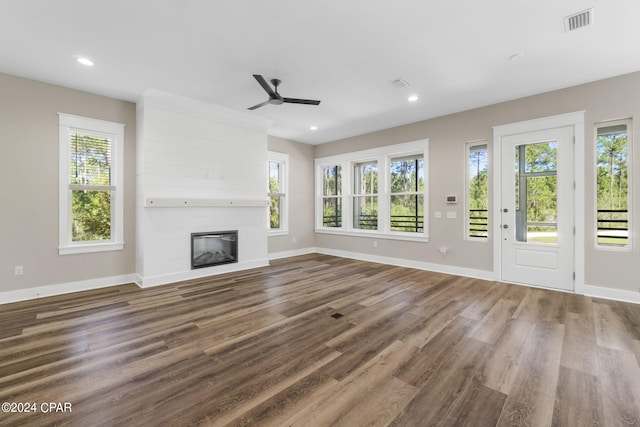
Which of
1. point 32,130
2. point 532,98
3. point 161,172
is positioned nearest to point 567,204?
point 532,98

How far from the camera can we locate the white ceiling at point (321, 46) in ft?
7.97

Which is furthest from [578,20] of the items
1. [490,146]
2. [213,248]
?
[213,248]

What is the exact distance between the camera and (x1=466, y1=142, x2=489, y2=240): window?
4721 mm

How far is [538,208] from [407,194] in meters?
2.19

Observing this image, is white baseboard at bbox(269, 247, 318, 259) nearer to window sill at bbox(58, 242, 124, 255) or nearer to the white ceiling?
window sill at bbox(58, 242, 124, 255)

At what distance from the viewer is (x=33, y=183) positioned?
147 inches

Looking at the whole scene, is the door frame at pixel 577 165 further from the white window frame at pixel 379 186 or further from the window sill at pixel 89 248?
the window sill at pixel 89 248

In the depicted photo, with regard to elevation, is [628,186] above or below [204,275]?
above

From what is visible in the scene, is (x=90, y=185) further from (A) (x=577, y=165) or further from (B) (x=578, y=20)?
(A) (x=577, y=165)

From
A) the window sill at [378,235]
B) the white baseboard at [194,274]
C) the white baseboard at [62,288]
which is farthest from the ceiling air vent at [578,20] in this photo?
the white baseboard at [62,288]

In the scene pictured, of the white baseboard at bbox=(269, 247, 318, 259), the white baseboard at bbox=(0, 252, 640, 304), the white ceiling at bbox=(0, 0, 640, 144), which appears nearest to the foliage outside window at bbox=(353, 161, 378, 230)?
the white baseboard at bbox=(0, 252, 640, 304)

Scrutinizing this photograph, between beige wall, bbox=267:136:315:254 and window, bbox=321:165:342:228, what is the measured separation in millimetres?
347

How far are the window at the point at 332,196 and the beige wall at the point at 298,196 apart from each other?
1.14 ft

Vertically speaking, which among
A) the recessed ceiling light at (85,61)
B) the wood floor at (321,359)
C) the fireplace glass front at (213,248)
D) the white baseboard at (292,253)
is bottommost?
the wood floor at (321,359)
